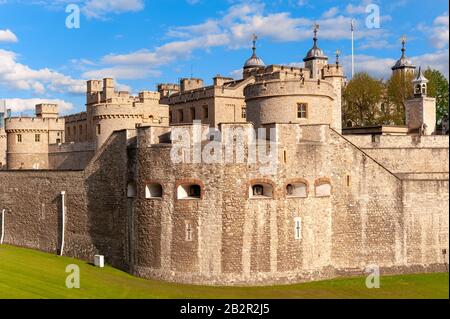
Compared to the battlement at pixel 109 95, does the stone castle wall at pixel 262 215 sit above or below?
below

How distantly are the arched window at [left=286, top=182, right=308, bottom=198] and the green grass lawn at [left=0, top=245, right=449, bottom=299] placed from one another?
165 inches

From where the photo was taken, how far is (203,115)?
46.0 m

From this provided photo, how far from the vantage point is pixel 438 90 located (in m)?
59.0

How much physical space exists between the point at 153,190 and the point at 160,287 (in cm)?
478

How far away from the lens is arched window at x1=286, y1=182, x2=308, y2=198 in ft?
88.7

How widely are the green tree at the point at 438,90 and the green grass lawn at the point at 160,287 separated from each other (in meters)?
31.0

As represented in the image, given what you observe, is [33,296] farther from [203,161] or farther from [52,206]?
[52,206]

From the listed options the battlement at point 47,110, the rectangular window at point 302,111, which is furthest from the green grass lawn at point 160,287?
the battlement at point 47,110

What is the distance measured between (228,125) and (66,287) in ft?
33.0

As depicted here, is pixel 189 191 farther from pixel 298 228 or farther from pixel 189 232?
pixel 298 228

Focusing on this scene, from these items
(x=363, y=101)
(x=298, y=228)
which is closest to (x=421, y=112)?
(x=363, y=101)

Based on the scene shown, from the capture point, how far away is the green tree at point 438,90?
5597cm

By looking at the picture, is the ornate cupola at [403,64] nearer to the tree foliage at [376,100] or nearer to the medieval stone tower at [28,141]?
the tree foliage at [376,100]
